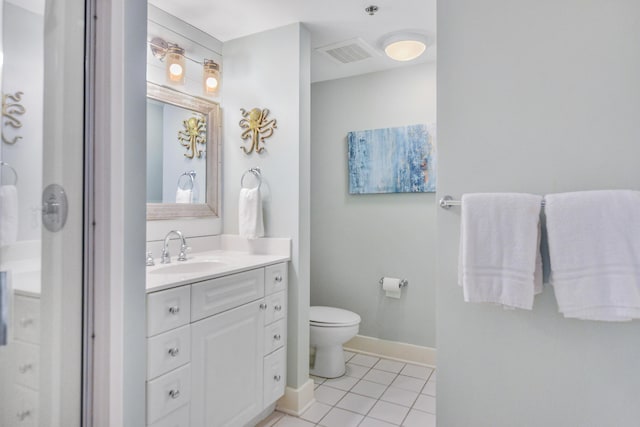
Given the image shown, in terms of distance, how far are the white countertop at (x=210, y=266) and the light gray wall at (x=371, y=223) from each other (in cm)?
102

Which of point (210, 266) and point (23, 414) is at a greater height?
point (210, 266)

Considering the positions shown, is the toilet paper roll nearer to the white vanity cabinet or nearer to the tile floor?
the tile floor

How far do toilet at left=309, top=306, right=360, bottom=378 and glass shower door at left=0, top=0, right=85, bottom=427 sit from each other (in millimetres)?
1571

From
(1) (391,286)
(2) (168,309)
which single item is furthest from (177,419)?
(1) (391,286)

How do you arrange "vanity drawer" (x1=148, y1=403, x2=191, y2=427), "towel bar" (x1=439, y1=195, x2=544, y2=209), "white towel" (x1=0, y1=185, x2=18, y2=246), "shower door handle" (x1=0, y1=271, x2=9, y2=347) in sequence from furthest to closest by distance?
"vanity drawer" (x1=148, y1=403, x2=191, y2=427)
"towel bar" (x1=439, y1=195, x2=544, y2=209)
"white towel" (x1=0, y1=185, x2=18, y2=246)
"shower door handle" (x1=0, y1=271, x2=9, y2=347)

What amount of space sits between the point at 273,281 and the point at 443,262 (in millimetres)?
1038

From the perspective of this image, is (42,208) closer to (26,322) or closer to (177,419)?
(26,322)

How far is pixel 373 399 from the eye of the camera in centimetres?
230

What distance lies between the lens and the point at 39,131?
1.00 m

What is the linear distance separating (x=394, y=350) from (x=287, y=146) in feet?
6.02

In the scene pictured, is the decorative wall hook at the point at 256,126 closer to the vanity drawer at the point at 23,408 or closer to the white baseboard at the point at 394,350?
the vanity drawer at the point at 23,408

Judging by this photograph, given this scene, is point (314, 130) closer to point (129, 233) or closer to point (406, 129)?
point (406, 129)

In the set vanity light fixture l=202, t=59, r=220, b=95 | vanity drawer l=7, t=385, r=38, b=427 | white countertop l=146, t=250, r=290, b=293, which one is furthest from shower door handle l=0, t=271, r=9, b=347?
vanity light fixture l=202, t=59, r=220, b=95

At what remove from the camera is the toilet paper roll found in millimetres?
2840
